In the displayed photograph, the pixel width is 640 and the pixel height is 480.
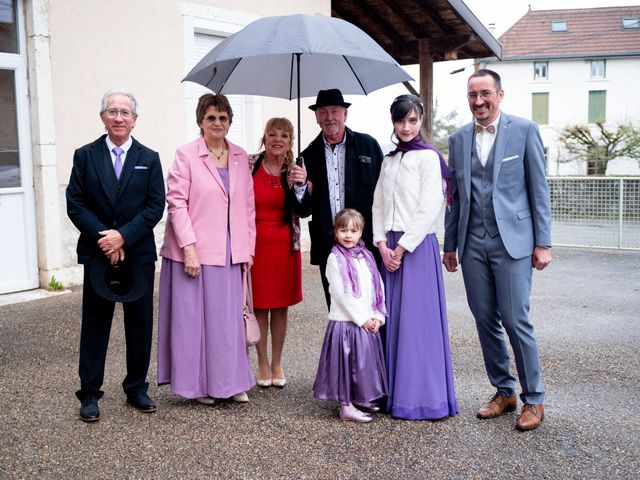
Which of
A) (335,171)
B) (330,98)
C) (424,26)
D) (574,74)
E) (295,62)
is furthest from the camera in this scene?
(574,74)

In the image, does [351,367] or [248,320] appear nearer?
[351,367]

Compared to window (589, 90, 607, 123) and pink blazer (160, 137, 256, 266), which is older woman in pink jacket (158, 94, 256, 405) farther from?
window (589, 90, 607, 123)

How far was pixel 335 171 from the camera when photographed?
4.69 metres

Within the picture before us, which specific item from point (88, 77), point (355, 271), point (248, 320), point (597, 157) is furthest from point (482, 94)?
point (597, 157)

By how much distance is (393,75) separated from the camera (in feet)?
16.0

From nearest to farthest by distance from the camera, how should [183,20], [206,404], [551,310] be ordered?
[206,404], [551,310], [183,20]

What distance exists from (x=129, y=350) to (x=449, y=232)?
6.88 feet

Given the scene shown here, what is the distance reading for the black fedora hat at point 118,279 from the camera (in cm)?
413

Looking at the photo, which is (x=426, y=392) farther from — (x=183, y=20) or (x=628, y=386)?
(x=183, y=20)

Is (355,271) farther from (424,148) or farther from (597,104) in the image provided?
(597,104)

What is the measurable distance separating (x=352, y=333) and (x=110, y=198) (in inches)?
63.3

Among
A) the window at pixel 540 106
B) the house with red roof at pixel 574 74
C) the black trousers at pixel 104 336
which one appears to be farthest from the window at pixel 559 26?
the black trousers at pixel 104 336

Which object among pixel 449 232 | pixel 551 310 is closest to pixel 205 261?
pixel 449 232

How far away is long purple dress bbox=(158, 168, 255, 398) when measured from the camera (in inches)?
174
